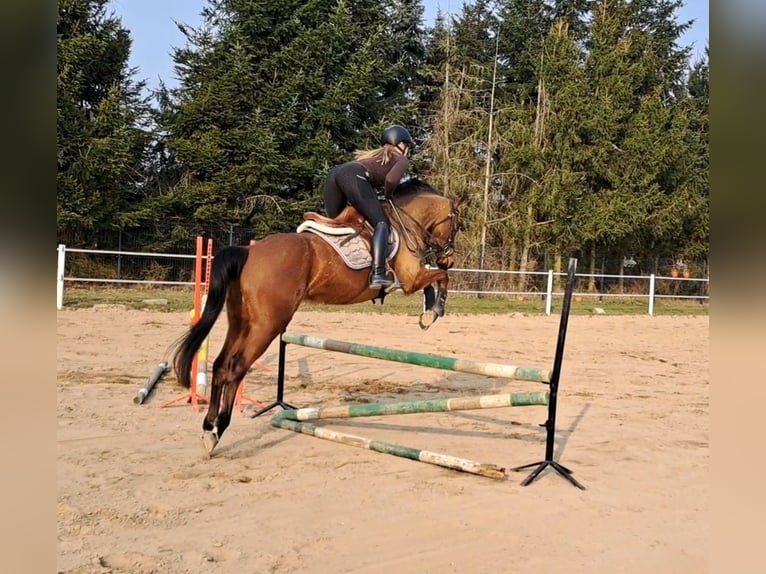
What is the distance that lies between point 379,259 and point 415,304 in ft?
47.6

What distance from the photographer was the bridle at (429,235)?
208 inches

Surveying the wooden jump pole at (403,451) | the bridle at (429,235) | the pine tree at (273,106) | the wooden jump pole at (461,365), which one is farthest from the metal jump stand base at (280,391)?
the pine tree at (273,106)

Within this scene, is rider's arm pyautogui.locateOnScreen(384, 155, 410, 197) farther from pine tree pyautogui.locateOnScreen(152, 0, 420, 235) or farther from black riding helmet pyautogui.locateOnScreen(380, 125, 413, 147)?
pine tree pyautogui.locateOnScreen(152, 0, 420, 235)

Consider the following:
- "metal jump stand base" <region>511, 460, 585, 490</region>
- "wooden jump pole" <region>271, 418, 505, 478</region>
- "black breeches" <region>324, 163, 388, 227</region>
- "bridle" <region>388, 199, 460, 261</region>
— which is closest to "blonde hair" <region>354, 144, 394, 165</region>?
"black breeches" <region>324, 163, 388, 227</region>

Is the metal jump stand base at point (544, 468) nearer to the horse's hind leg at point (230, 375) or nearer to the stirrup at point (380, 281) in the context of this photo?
the stirrup at point (380, 281)

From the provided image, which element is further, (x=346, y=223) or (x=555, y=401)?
(x=346, y=223)

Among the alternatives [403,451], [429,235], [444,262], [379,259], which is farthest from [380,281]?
[403,451]

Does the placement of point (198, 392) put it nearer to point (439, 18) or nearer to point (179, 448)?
point (179, 448)

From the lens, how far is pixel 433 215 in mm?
5602

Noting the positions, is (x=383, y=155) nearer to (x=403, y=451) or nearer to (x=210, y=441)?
(x=403, y=451)

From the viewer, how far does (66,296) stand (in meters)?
15.7

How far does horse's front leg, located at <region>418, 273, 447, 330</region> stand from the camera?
5223 mm
